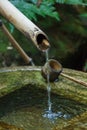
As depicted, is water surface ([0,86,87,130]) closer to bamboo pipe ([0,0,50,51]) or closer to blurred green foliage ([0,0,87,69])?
bamboo pipe ([0,0,50,51])

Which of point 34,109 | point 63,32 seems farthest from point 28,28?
point 63,32

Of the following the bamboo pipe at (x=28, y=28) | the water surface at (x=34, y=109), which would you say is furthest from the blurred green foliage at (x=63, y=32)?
the bamboo pipe at (x=28, y=28)

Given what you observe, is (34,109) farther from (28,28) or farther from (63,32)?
(63,32)

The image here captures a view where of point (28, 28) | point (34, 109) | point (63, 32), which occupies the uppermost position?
point (28, 28)

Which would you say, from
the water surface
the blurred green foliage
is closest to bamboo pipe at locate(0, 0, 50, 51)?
the water surface

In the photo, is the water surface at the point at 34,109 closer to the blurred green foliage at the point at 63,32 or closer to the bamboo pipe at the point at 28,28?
the bamboo pipe at the point at 28,28

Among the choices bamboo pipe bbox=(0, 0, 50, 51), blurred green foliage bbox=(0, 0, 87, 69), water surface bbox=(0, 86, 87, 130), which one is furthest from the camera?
blurred green foliage bbox=(0, 0, 87, 69)

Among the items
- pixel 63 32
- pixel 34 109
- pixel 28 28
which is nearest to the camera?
pixel 28 28

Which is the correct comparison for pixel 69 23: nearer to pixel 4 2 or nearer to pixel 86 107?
pixel 86 107

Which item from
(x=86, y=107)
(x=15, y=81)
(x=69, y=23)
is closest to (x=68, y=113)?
(x=86, y=107)
